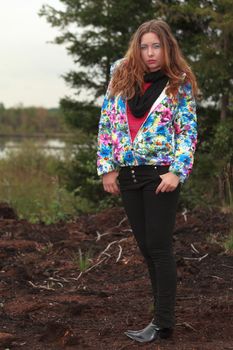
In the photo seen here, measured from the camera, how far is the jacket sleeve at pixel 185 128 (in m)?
3.34

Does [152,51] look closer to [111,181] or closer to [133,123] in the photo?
[133,123]

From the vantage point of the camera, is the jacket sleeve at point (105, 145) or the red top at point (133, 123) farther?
the jacket sleeve at point (105, 145)

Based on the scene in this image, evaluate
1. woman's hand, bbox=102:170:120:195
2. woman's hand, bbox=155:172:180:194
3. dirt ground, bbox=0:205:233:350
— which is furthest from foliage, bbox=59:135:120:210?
woman's hand, bbox=155:172:180:194

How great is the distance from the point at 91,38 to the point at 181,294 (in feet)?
39.4

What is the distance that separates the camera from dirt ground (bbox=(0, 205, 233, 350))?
12.1 ft

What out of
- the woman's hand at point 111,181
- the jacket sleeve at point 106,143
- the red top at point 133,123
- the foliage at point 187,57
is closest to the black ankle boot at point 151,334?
the woman's hand at point 111,181

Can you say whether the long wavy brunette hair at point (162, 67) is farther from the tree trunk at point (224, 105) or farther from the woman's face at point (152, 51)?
the tree trunk at point (224, 105)

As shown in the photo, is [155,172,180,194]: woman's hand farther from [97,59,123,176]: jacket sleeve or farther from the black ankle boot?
the black ankle boot

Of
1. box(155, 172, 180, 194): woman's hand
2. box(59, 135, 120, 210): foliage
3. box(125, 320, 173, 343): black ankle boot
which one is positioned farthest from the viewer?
box(59, 135, 120, 210): foliage

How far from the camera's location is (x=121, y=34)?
15.8 meters

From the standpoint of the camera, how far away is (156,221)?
3371 millimetres

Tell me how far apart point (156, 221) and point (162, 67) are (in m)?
0.84

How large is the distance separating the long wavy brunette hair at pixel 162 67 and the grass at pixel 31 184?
812cm

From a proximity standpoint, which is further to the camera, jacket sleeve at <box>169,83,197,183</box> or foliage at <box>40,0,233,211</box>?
foliage at <box>40,0,233,211</box>
